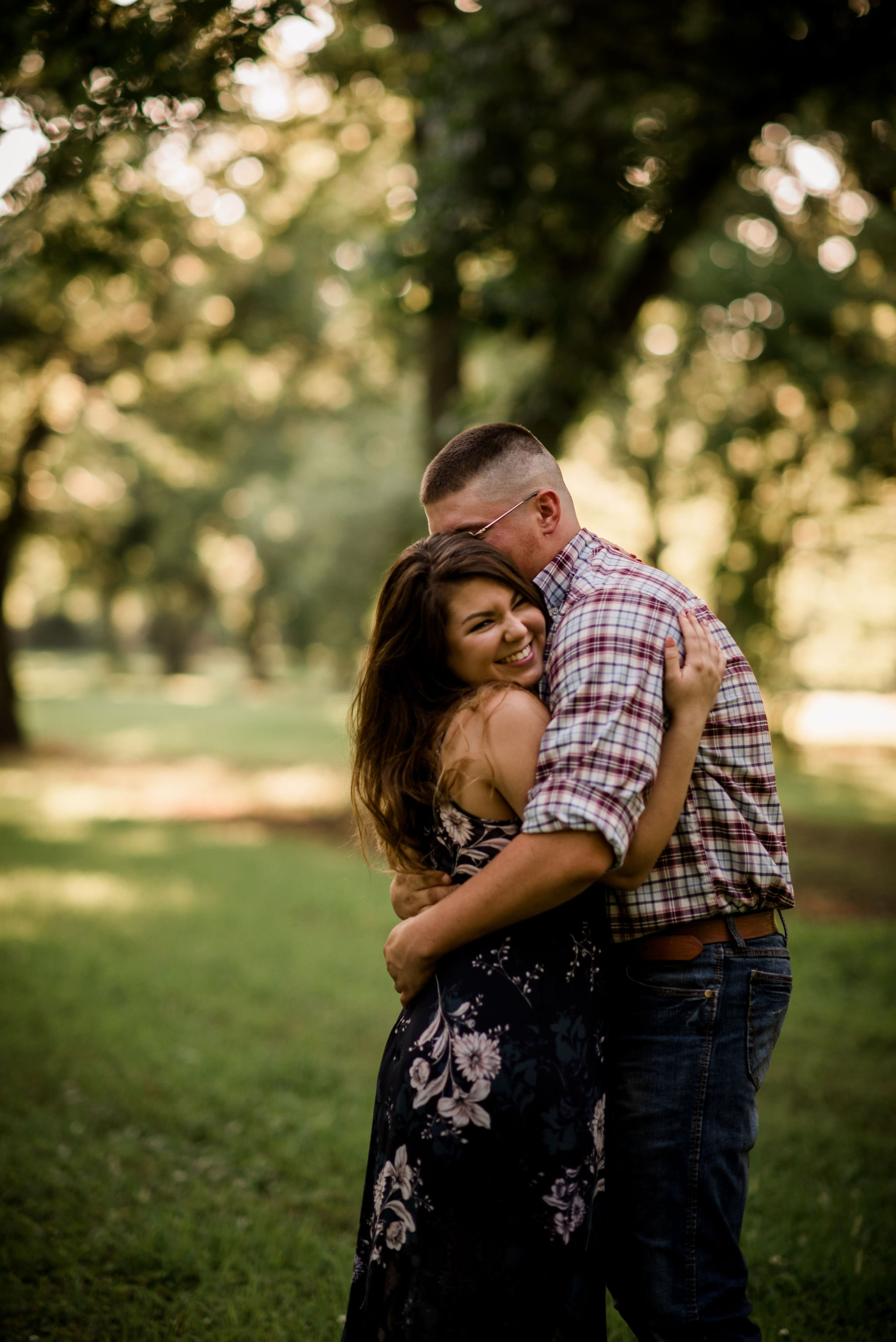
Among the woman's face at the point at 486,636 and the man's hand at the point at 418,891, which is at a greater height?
the woman's face at the point at 486,636

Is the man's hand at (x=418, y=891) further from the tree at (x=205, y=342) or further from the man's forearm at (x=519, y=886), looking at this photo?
the tree at (x=205, y=342)

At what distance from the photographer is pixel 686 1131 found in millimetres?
2229

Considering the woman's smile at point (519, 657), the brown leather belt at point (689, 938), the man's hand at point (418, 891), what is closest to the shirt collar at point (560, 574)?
the woman's smile at point (519, 657)

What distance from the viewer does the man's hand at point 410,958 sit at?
217 centimetres

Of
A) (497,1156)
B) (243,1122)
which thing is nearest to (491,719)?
(497,1156)

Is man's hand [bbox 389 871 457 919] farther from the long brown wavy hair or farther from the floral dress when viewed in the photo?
the floral dress

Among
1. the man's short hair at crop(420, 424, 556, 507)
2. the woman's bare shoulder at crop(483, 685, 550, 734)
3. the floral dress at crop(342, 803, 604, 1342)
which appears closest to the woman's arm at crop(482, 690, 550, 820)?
the woman's bare shoulder at crop(483, 685, 550, 734)

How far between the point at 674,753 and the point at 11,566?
20077mm

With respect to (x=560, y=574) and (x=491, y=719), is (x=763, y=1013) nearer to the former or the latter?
(x=491, y=719)

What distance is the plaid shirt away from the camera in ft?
6.45

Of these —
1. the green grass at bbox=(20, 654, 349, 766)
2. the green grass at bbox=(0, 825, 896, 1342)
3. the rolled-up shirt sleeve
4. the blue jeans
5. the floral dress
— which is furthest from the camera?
the green grass at bbox=(20, 654, 349, 766)

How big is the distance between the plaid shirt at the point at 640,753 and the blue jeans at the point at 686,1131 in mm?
149

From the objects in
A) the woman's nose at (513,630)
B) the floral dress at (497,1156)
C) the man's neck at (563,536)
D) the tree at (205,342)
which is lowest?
the floral dress at (497,1156)

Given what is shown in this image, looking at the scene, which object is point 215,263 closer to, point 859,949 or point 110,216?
point 110,216
